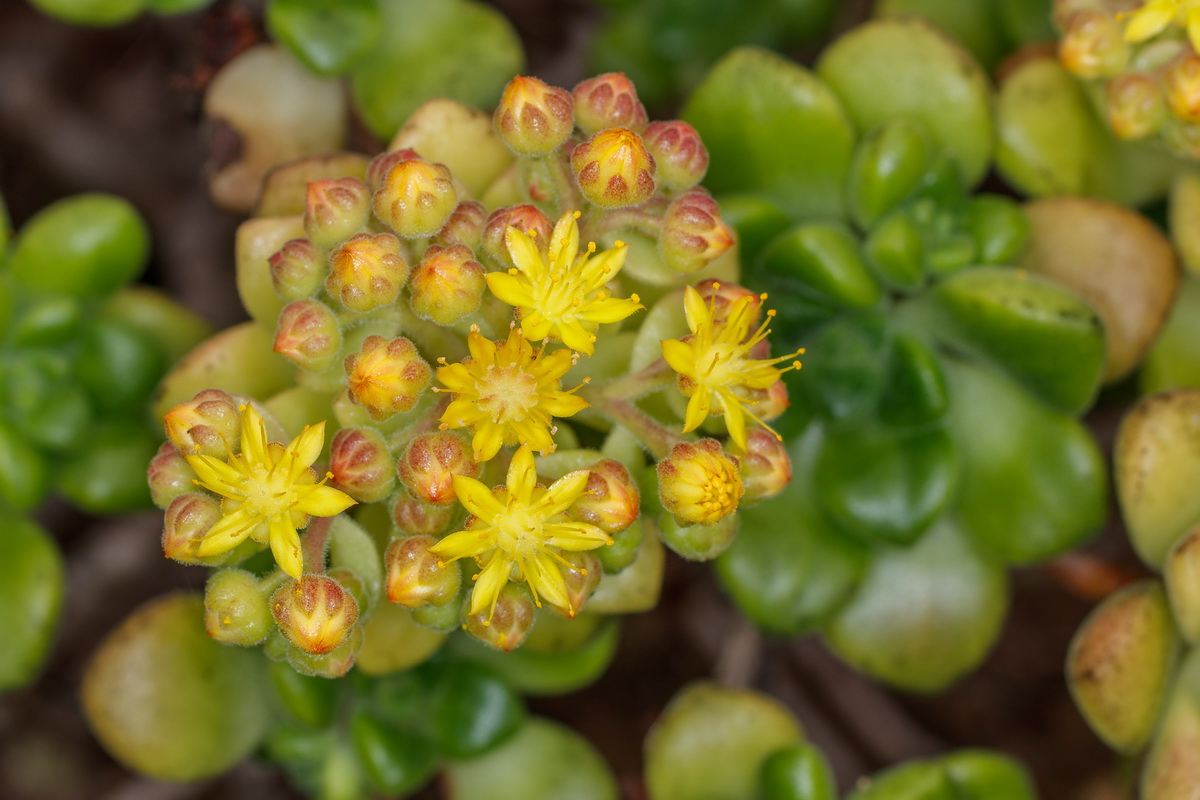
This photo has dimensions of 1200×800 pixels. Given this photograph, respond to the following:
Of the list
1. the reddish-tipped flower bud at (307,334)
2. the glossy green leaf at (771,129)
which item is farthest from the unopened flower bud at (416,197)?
the glossy green leaf at (771,129)

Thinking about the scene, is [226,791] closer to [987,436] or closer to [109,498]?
[109,498]

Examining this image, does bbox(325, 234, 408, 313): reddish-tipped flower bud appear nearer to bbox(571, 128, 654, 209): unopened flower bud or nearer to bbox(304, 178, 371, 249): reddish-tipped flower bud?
bbox(304, 178, 371, 249): reddish-tipped flower bud

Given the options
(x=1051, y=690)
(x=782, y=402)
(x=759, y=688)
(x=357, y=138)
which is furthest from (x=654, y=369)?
(x=1051, y=690)

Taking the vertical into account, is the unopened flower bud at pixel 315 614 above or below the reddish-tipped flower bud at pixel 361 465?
below

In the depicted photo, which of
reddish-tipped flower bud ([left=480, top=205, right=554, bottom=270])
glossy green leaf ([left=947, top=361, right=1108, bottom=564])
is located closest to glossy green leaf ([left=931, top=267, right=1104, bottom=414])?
glossy green leaf ([left=947, top=361, right=1108, bottom=564])

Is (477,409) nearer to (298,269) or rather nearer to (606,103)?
(298,269)

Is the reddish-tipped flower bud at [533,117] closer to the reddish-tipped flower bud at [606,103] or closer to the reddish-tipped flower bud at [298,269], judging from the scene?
the reddish-tipped flower bud at [606,103]
